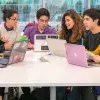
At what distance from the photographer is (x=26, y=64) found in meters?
2.05

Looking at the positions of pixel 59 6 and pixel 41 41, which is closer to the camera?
pixel 41 41

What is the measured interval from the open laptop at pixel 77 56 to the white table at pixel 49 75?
1.8 inches

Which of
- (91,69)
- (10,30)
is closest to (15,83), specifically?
(91,69)

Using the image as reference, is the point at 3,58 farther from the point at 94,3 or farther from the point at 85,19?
the point at 94,3

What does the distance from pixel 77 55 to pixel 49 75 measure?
395 mm

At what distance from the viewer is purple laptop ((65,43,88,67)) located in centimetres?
188

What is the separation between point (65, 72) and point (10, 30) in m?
1.81

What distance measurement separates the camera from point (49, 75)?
165 centimetres

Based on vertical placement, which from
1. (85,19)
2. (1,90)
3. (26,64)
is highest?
(85,19)

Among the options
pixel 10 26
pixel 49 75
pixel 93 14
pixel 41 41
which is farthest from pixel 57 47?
pixel 10 26

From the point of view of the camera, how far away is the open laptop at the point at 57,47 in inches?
95.3

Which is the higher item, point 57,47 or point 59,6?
point 59,6

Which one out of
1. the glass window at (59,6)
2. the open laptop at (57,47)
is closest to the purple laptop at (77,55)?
the open laptop at (57,47)

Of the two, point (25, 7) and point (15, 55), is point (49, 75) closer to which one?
point (15, 55)
